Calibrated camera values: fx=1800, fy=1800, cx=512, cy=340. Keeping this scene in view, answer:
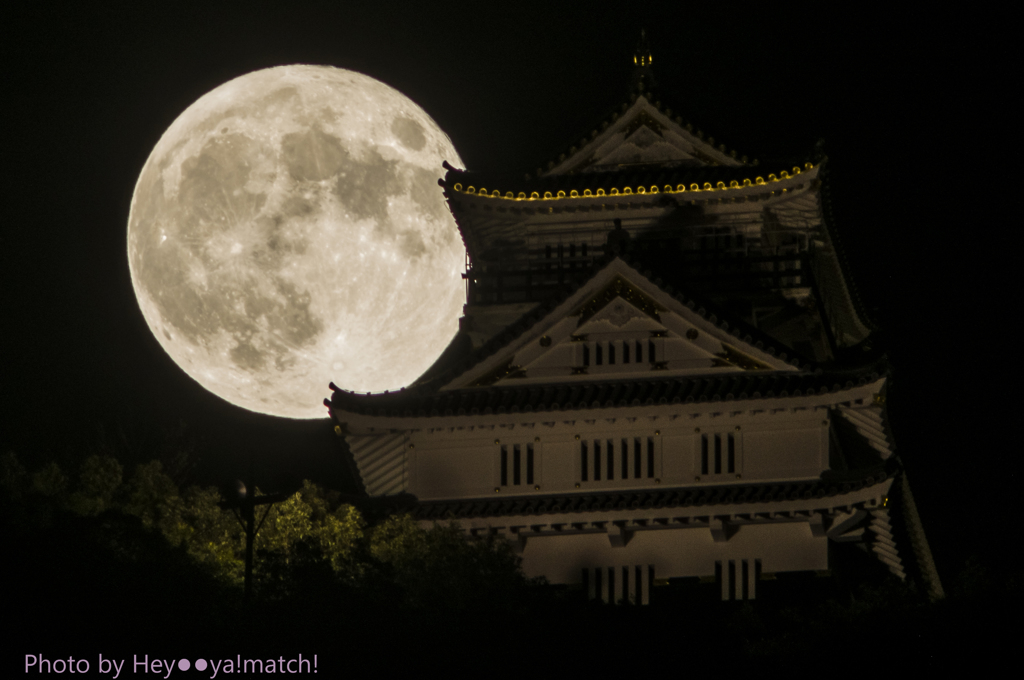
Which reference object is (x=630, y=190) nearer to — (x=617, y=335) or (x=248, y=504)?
(x=617, y=335)

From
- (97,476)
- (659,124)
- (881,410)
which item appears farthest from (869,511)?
(97,476)

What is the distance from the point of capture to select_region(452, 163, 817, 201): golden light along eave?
4472 cm

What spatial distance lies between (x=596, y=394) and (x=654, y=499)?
2.68m

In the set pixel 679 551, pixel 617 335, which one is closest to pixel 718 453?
pixel 679 551

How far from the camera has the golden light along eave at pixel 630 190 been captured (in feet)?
147

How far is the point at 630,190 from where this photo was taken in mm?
45469

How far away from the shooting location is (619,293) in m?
40.8

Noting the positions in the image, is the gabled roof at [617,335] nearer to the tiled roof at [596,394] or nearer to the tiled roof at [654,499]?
the tiled roof at [596,394]

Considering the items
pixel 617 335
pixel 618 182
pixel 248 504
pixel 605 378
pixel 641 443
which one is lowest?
pixel 248 504

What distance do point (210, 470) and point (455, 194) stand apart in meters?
14.7

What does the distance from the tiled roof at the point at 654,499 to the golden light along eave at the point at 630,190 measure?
874 cm

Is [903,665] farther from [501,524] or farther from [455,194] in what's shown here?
[455,194]

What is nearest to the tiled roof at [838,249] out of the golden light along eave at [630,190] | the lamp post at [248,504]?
the golden light along eave at [630,190]

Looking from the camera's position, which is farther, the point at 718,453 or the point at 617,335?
the point at 617,335
